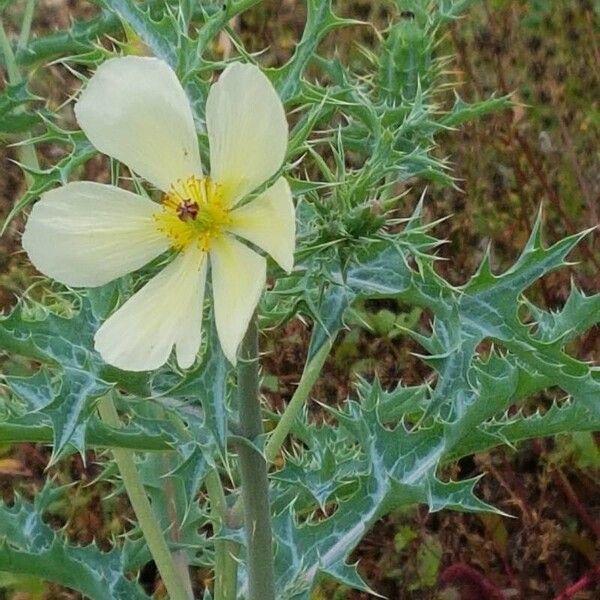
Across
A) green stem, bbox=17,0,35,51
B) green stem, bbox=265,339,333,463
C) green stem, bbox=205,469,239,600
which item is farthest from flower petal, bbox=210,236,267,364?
green stem, bbox=17,0,35,51

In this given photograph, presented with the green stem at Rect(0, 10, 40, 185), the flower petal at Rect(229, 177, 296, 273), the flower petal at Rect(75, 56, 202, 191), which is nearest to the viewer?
the flower petal at Rect(229, 177, 296, 273)

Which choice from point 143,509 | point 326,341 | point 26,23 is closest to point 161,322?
point 326,341

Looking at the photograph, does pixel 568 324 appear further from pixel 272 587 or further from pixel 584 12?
pixel 584 12

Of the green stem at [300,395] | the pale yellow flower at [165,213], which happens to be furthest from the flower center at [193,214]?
the green stem at [300,395]

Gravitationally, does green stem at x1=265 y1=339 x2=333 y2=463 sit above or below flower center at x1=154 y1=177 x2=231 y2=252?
below

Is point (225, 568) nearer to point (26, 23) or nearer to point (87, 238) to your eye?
point (87, 238)

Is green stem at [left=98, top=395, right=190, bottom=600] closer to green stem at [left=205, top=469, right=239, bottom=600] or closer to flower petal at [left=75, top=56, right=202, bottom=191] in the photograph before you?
green stem at [left=205, top=469, right=239, bottom=600]
